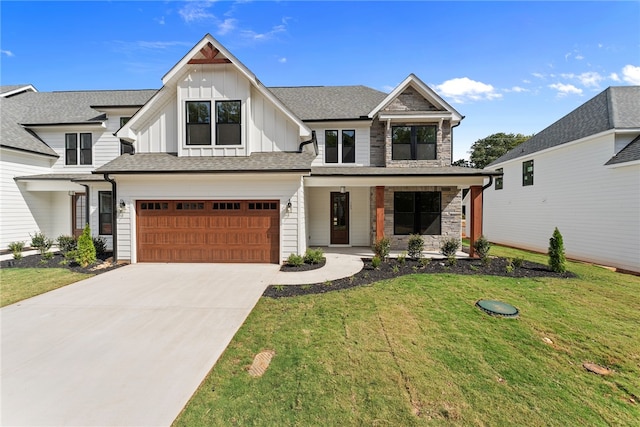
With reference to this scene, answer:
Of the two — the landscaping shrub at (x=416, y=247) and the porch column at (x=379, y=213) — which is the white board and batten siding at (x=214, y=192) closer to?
the porch column at (x=379, y=213)

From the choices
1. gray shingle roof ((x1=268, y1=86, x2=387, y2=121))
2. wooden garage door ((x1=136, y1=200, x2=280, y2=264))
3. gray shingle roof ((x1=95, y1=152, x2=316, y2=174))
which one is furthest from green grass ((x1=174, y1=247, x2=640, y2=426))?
gray shingle roof ((x1=268, y1=86, x2=387, y2=121))

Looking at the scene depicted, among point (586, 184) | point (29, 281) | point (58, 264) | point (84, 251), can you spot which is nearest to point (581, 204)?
point (586, 184)

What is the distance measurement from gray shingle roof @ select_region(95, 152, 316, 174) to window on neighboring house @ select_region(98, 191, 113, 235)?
3365 mm

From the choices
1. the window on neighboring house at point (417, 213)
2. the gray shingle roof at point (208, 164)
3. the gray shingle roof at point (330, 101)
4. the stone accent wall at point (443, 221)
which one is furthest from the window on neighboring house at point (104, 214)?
the window on neighboring house at point (417, 213)

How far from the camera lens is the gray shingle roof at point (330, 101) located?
13.3 m

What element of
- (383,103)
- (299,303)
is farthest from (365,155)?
(299,303)

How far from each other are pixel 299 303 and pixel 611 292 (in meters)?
8.64

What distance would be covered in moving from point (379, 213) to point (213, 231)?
6.62 m

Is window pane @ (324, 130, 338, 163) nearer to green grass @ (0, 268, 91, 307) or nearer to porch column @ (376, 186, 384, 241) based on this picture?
porch column @ (376, 186, 384, 241)

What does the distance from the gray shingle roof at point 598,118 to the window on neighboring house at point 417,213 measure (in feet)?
24.6

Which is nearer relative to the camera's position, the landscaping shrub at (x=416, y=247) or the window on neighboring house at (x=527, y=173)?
the landscaping shrub at (x=416, y=247)

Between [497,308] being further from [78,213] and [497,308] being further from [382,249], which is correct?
[78,213]

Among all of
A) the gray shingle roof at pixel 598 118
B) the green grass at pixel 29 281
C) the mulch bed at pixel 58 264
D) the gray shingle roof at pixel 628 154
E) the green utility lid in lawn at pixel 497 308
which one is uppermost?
the gray shingle roof at pixel 598 118

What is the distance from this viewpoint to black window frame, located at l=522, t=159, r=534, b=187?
16.0 metres
